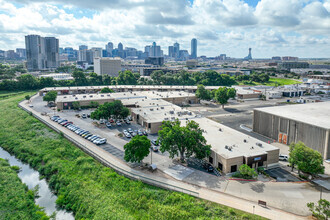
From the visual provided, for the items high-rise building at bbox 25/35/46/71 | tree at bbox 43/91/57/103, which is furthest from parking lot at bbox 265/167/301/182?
high-rise building at bbox 25/35/46/71

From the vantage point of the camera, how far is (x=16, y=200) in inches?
1031

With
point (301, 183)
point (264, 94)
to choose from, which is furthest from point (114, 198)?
point (264, 94)

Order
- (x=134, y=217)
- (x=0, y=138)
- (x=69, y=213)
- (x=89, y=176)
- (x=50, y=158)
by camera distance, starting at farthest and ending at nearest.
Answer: (x=0, y=138), (x=50, y=158), (x=89, y=176), (x=69, y=213), (x=134, y=217)

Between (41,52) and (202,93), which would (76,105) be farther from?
(41,52)

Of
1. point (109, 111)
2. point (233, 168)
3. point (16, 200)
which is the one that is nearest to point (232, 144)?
point (233, 168)

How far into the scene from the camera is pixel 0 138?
44.6 meters

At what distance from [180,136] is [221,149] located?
18.6 ft

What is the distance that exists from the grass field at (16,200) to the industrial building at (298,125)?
3460 centimetres

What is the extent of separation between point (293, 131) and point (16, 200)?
37.8 m

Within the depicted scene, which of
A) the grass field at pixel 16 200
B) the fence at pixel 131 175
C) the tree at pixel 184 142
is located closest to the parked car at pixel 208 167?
the tree at pixel 184 142

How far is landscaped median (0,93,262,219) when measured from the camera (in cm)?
2234

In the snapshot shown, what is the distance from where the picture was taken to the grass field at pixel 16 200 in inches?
950

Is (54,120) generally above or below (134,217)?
above

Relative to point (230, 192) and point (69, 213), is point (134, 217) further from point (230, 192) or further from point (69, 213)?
point (230, 192)
